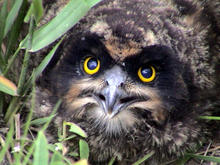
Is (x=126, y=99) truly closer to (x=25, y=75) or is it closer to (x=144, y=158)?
(x=144, y=158)

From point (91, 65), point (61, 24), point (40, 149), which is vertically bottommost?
point (40, 149)

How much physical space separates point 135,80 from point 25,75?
88cm

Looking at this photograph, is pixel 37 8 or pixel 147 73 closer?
pixel 37 8

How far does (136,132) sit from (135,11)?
936mm

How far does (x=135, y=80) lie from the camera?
3.14 meters

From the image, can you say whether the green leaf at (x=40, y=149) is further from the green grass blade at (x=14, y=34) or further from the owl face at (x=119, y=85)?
the green grass blade at (x=14, y=34)

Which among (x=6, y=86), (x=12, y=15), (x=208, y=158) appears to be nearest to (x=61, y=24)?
(x=12, y=15)

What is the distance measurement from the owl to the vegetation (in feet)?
0.44

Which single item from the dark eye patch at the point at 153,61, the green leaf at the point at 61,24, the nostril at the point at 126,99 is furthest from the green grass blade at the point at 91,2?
the nostril at the point at 126,99

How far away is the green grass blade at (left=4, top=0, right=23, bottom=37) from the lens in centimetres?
341

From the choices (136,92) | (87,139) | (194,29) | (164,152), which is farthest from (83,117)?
(194,29)

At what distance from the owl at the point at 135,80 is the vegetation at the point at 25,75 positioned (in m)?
0.13

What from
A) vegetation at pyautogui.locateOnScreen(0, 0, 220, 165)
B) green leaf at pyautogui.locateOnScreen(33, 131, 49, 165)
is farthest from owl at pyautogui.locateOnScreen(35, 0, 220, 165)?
green leaf at pyautogui.locateOnScreen(33, 131, 49, 165)

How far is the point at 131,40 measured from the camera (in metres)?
3.04
